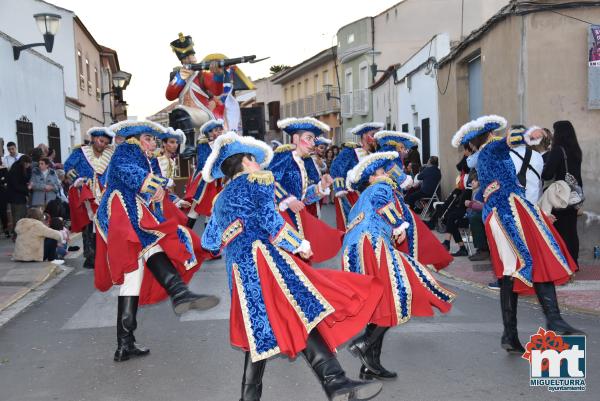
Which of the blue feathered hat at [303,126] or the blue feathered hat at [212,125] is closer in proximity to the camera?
the blue feathered hat at [303,126]

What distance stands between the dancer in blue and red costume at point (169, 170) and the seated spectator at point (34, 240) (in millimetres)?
2137

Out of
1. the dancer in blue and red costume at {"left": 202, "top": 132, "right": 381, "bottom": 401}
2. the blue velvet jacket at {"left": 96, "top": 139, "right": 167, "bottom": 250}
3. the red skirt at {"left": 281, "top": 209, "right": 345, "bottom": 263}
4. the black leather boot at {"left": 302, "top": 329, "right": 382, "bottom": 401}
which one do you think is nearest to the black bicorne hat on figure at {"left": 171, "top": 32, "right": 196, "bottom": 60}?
the red skirt at {"left": 281, "top": 209, "right": 345, "bottom": 263}

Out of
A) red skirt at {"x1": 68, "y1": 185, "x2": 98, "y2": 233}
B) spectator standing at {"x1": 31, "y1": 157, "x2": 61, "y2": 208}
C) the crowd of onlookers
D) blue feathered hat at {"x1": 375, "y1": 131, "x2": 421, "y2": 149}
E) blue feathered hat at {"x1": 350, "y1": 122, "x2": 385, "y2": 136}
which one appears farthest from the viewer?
spectator standing at {"x1": 31, "y1": 157, "x2": 61, "y2": 208}

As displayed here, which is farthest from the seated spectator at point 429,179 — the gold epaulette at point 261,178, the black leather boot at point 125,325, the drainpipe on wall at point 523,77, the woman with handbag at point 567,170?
the gold epaulette at point 261,178

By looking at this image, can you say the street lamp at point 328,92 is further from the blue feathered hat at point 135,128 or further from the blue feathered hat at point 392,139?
the blue feathered hat at point 135,128

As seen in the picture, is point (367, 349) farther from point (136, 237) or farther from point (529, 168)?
point (529, 168)

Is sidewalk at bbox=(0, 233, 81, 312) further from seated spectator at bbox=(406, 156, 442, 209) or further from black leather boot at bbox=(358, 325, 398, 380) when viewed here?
seated spectator at bbox=(406, 156, 442, 209)

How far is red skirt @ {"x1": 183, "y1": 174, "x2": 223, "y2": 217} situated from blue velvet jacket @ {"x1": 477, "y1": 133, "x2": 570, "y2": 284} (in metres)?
6.36

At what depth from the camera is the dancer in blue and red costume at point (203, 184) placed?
11.7 meters

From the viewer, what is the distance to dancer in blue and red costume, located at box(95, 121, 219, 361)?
19.4 feet

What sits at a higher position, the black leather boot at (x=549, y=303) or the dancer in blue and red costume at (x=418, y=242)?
the dancer in blue and red costume at (x=418, y=242)

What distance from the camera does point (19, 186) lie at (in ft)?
49.1

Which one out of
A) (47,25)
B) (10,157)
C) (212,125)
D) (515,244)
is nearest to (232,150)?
(515,244)

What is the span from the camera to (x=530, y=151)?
23.6ft
